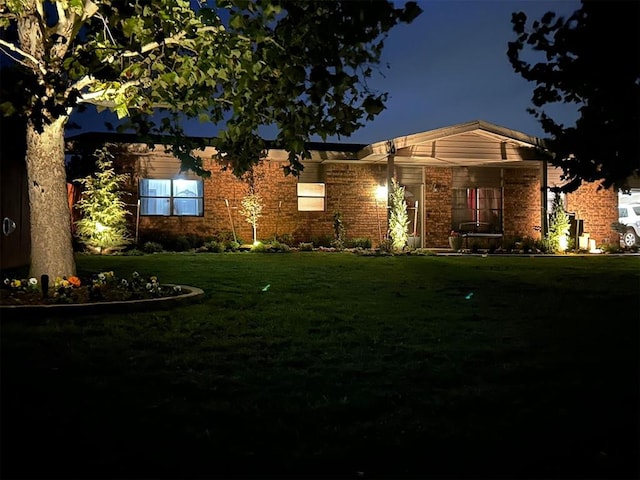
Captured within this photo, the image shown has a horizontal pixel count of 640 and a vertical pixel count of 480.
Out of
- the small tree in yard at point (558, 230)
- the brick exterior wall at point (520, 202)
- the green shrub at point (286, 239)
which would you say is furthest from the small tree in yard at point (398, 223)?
the brick exterior wall at point (520, 202)

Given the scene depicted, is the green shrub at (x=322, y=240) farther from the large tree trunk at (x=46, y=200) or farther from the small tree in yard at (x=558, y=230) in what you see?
the large tree trunk at (x=46, y=200)

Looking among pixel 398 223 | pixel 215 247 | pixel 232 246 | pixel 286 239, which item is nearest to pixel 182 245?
pixel 215 247

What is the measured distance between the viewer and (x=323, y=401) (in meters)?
4.63

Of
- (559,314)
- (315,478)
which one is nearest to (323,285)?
(559,314)

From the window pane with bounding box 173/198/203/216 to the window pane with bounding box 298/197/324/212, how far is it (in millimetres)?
3157

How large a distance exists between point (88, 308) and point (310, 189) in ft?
47.3

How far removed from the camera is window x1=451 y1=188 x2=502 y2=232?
76.7 feet

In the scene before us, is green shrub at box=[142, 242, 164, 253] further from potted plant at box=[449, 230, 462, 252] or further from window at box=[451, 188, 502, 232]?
window at box=[451, 188, 502, 232]

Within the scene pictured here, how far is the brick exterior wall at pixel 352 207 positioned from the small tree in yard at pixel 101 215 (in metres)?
1.83

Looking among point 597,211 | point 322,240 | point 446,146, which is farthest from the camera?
point 597,211

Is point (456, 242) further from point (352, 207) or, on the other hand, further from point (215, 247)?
point (215, 247)

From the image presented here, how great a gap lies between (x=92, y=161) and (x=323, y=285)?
10.9 metres

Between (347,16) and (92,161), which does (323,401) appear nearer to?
(347,16)

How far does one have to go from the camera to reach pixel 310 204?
21953 mm
